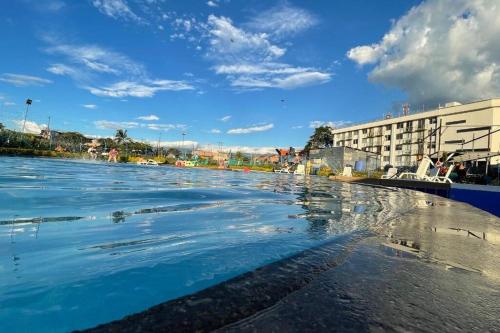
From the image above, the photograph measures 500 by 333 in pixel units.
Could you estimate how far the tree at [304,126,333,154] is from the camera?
A: 7531 centimetres

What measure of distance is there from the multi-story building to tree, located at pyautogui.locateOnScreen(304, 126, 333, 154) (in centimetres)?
180

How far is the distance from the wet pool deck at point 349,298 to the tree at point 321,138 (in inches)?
2906

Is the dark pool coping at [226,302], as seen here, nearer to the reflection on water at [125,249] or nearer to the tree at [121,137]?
the reflection on water at [125,249]

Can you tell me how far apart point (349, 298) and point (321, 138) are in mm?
75671

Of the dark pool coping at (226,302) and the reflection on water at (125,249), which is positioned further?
the reflection on water at (125,249)

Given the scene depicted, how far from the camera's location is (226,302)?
1.61 meters

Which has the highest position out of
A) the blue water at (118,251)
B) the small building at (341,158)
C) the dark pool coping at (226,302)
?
the small building at (341,158)

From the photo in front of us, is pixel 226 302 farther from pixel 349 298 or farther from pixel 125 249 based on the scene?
pixel 125 249

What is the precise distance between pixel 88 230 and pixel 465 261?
3573 millimetres

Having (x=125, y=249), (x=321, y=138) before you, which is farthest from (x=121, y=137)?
(x=125, y=249)

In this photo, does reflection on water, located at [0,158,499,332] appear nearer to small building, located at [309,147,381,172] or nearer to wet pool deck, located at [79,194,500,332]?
wet pool deck, located at [79,194,500,332]

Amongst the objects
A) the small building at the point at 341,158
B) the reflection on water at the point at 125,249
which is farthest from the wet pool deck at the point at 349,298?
the small building at the point at 341,158

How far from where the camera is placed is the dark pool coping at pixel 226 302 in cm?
139

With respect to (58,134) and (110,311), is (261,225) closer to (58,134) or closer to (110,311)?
(110,311)
